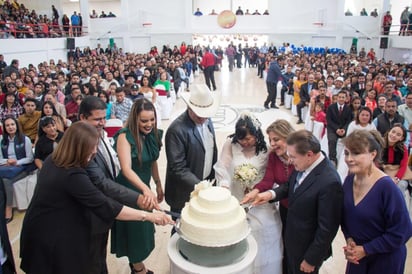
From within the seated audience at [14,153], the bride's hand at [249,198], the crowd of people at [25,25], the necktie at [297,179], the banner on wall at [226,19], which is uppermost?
the banner on wall at [226,19]

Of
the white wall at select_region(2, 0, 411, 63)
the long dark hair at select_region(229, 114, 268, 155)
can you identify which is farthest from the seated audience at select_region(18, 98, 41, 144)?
the white wall at select_region(2, 0, 411, 63)

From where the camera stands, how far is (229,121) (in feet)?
28.1

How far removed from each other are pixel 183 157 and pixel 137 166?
0.34 meters

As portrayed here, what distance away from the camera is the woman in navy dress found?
5.78 feet

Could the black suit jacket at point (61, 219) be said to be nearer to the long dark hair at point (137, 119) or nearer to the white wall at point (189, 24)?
the long dark hair at point (137, 119)

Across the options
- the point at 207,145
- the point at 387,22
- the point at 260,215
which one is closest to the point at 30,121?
the point at 207,145

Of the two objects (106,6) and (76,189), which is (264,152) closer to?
(76,189)

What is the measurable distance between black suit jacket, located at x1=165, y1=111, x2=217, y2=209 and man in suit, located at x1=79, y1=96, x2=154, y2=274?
371mm

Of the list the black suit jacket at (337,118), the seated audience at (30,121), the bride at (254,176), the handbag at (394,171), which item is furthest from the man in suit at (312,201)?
the seated audience at (30,121)

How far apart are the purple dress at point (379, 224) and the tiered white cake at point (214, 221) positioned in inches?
24.1

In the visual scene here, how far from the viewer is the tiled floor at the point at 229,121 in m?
3.14

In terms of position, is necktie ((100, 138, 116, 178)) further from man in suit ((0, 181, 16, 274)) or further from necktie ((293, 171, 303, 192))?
necktie ((293, 171, 303, 192))

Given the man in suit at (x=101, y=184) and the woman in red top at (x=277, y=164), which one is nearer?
the man in suit at (x=101, y=184)

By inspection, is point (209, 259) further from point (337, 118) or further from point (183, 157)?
point (337, 118)
